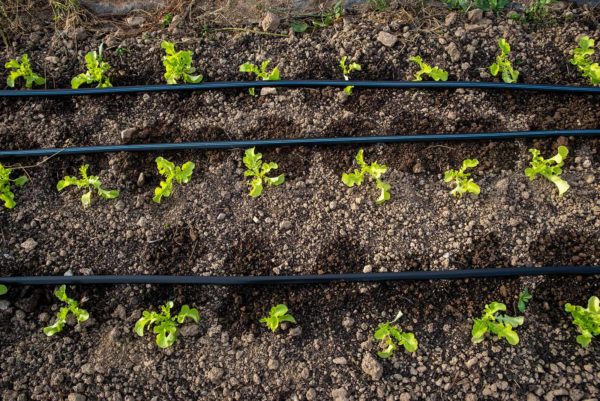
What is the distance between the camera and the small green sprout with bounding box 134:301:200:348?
2.19 m

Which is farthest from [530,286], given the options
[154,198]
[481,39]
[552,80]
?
[154,198]

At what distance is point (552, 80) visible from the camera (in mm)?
2729

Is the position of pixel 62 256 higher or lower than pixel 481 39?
lower

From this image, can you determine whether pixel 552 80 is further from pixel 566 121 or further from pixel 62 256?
pixel 62 256

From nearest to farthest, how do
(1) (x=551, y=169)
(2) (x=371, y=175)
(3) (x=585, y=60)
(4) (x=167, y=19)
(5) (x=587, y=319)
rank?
(5) (x=587, y=319)
(1) (x=551, y=169)
(2) (x=371, y=175)
(3) (x=585, y=60)
(4) (x=167, y=19)

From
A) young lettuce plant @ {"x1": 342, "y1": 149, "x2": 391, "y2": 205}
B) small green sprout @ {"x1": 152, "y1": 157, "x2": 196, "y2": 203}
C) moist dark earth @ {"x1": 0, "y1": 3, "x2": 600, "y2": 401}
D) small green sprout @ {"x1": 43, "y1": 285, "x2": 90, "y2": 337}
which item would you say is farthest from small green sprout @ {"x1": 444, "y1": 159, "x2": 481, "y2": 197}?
small green sprout @ {"x1": 43, "y1": 285, "x2": 90, "y2": 337}

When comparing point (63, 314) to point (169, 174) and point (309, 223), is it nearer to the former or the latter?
point (169, 174)

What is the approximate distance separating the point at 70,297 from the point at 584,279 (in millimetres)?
2395

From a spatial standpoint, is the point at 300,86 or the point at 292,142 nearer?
the point at 292,142

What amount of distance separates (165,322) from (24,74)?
168 cm

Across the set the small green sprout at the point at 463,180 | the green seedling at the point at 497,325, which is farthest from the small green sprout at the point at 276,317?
the small green sprout at the point at 463,180

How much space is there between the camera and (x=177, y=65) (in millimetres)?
2729

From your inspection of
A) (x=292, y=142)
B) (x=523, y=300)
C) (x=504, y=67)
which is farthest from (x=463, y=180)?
(x=292, y=142)

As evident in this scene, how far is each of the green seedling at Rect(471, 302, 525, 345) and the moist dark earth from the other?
75mm
